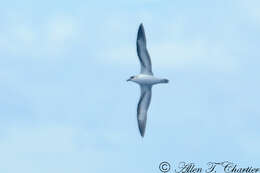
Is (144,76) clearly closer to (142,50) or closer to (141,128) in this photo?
(142,50)

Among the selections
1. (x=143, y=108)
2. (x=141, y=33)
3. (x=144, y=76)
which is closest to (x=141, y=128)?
(x=143, y=108)

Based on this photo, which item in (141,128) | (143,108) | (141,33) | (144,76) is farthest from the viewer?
(143,108)

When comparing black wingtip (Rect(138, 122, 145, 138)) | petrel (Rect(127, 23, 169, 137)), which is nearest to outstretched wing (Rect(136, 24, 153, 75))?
petrel (Rect(127, 23, 169, 137))

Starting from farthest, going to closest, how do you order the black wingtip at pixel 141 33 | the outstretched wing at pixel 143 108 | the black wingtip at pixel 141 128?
1. the outstretched wing at pixel 143 108
2. the black wingtip at pixel 141 128
3. the black wingtip at pixel 141 33

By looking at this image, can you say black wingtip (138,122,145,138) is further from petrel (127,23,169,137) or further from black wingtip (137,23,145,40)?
black wingtip (137,23,145,40)

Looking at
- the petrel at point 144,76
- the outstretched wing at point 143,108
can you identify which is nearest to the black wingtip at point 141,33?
the petrel at point 144,76

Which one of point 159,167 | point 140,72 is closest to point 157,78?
point 140,72

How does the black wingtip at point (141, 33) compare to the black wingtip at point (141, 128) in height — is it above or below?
above

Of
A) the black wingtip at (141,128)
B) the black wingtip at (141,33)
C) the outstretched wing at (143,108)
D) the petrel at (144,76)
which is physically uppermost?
the black wingtip at (141,33)

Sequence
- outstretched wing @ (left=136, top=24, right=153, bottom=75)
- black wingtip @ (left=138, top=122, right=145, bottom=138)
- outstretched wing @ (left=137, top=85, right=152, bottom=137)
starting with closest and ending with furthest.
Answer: outstretched wing @ (left=136, top=24, right=153, bottom=75), black wingtip @ (left=138, top=122, right=145, bottom=138), outstretched wing @ (left=137, top=85, right=152, bottom=137)

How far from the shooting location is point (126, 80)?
7650 centimetres

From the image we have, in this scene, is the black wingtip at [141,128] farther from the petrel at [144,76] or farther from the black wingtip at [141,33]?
the black wingtip at [141,33]

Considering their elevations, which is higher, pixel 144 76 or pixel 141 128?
pixel 144 76

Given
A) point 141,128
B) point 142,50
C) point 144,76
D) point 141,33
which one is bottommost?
point 141,128
